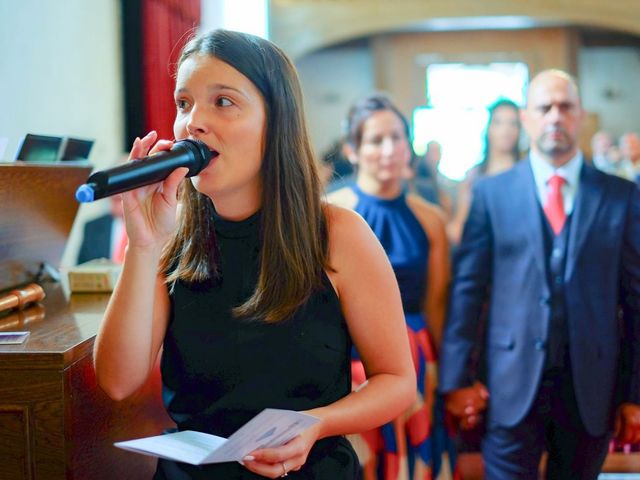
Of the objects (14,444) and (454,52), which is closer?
(14,444)

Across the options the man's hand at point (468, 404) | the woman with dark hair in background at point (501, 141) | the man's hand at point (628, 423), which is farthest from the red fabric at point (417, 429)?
the woman with dark hair in background at point (501, 141)

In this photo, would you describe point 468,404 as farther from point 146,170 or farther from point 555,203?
point 146,170

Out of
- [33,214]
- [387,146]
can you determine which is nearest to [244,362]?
[33,214]

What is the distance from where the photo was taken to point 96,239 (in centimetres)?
450

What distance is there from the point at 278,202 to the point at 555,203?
4.55ft

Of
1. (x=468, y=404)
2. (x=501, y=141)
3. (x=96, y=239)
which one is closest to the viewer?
(x=468, y=404)

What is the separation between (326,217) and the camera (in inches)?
63.3

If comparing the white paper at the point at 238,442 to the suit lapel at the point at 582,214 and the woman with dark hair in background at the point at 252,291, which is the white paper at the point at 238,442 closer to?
the woman with dark hair in background at the point at 252,291

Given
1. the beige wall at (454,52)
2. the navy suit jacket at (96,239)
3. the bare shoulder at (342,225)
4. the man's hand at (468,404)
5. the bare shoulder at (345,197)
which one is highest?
the beige wall at (454,52)

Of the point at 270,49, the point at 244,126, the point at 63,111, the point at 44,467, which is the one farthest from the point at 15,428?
the point at 63,111

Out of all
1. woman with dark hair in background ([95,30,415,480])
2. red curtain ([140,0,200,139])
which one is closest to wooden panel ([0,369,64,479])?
woman with dark hair in background ([95,30,415,480])

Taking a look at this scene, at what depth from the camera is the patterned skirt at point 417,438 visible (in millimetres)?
3066

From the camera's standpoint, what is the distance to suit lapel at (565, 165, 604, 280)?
2.54 m

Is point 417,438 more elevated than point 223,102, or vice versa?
point 223,102
